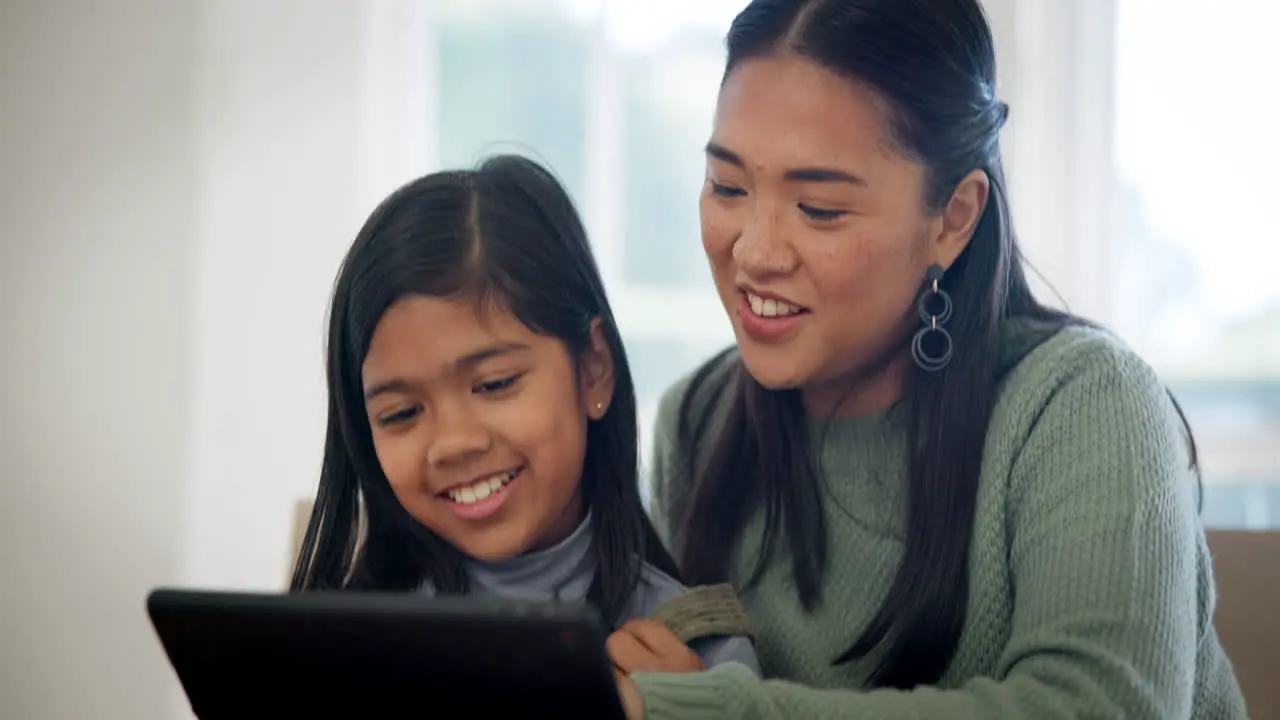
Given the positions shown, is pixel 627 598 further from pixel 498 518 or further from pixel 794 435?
pixel 794 435

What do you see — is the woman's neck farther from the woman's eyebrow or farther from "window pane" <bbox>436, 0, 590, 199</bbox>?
"window pane" <bbox>436, 0, 590, 199</bbox>

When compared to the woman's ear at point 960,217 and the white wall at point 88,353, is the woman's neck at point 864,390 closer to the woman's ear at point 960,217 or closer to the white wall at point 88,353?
the woman's ear at point 960,217

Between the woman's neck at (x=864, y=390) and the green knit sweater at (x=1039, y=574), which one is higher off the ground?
the woman's neck at (x=864, y=390)

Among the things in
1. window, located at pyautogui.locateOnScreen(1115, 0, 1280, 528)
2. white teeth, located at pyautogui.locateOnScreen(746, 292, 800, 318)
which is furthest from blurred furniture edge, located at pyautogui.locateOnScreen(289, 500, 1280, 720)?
window, located at pyautogui.locateOnScreen(1115, 0, 1280, 528)

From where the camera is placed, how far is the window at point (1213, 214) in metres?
2.37

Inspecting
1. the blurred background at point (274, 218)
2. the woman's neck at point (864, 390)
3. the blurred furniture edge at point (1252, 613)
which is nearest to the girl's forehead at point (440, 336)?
the woman's neck at point (864, 390)

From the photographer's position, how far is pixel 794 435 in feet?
4.56

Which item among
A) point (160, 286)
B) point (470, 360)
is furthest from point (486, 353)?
point (160, 286)

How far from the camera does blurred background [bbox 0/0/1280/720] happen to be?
2.40 meters

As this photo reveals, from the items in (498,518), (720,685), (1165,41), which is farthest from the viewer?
(1165,41)

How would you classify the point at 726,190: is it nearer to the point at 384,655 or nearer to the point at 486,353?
the point at 486,353

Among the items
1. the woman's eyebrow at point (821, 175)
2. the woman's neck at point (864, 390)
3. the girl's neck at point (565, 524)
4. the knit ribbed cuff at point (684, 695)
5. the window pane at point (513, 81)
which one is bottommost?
the knit ribbed cuff at point (684, 695)

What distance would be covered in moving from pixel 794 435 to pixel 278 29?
1.57 m

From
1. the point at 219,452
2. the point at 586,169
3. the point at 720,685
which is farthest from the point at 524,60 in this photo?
the point at 720,685
